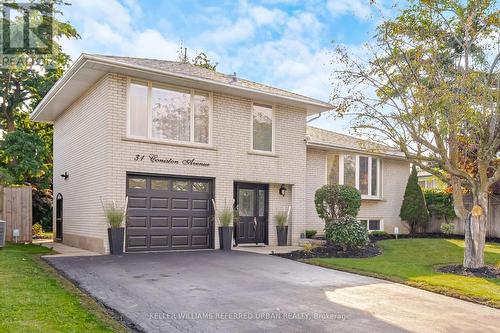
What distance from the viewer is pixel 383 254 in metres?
12.0

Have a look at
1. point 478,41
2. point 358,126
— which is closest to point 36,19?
point 358,126

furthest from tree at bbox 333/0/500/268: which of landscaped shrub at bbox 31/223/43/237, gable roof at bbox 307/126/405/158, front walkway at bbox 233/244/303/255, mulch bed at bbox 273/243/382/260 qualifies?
landscaped shrub at bbox 31/223/43/237

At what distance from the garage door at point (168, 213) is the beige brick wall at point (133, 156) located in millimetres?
331

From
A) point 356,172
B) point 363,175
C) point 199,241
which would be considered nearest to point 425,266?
point 199,241

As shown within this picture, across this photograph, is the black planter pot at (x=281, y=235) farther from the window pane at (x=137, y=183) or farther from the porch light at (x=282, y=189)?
the window pane at (x=137, y=183)

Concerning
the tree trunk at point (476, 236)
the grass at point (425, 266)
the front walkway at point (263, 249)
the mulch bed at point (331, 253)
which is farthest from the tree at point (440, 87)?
the front walkway at point (263, 249)

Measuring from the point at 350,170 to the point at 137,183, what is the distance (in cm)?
935

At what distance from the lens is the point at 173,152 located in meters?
12.1

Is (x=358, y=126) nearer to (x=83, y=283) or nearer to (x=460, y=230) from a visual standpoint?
(x=83, y=283)

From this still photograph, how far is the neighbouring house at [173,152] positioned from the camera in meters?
11.4

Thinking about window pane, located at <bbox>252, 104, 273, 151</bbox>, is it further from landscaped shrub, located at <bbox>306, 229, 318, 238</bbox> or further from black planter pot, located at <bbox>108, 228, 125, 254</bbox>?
black planter pot, located at <bbox>108, 228, 125, 254</bbox>

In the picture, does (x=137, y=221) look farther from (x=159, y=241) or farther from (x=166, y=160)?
(x=166, y=160)

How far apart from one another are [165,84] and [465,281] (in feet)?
28.1

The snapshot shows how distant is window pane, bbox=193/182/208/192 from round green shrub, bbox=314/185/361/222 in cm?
352
